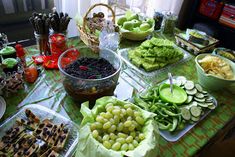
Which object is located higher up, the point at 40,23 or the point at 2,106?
the point at 40,23

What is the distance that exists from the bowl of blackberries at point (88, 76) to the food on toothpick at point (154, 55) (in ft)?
0.75

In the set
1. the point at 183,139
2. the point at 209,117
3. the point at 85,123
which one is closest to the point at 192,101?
the point at 209,117

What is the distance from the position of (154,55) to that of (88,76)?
466mm

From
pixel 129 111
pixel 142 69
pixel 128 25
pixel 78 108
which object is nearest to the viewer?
pixel 129 111

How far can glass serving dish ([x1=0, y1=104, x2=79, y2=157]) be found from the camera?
717 millimetres

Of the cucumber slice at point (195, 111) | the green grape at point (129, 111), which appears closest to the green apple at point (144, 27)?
the cucumber slice at point (195, 111)

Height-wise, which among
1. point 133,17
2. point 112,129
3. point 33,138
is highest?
point 133,17

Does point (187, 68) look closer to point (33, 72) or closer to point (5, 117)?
point (33, 72)

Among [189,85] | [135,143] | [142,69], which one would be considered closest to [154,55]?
[142,69]

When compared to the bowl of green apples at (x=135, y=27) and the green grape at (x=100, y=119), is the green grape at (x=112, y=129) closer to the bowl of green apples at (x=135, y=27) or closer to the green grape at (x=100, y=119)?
the green grape at (x=100, y=119)

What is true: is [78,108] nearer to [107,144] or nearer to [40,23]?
[107,144]

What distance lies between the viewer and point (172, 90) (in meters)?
0.99

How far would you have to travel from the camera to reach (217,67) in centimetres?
105

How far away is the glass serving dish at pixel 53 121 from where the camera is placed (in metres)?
0.72
